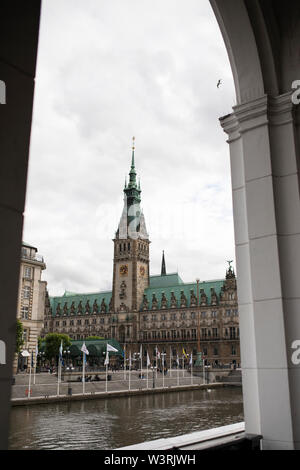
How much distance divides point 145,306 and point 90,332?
15060 mm

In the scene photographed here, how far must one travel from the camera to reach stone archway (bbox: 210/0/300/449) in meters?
4.38

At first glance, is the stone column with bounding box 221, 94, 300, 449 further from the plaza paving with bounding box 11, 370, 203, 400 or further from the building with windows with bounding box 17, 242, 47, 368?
the building with windows with bounding box 17, 242, 47, 368

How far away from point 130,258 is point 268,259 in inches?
3462

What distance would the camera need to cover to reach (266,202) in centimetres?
485

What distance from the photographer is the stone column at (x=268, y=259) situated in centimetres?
434

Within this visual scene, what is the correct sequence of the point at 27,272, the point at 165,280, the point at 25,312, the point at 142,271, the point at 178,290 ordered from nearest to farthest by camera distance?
the point at 25,312
the point at 27,272
the point at 178,290
the point at 142,271
the point at 165,280

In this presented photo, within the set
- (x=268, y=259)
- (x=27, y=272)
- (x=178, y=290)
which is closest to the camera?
(x=268, y=259)

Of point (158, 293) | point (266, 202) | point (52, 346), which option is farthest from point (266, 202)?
point (158, 293)

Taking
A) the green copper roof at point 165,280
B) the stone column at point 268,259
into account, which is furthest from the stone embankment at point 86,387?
the green copper roof at point 165,280

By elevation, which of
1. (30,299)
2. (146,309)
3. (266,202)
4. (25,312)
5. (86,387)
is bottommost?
(86,387)

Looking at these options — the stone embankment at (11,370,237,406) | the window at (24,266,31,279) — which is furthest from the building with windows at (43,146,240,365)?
the window at (24,266,31,279)

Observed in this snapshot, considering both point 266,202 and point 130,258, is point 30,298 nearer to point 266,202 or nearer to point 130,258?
point 266,202

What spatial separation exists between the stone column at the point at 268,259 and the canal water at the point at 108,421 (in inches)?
503
